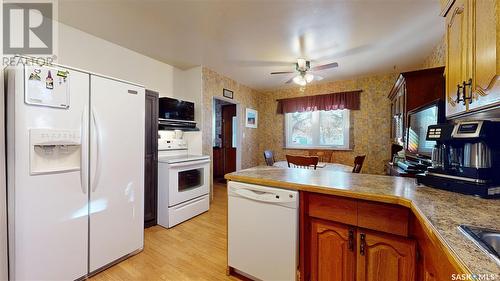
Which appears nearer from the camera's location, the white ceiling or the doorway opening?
the white ceiling

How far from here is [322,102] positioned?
461 centimetres

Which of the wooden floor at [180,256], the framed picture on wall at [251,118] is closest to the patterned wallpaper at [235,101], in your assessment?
the framed picture on wall at [251,118]

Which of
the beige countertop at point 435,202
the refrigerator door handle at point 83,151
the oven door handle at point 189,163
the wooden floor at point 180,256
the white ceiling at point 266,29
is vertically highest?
the white ceiling at point 266,29

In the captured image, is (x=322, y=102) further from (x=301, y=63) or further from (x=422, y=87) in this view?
(x=422, y=87)

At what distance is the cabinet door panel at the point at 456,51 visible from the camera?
1107 millimetres

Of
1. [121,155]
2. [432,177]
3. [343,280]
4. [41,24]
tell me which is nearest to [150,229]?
[121,155]

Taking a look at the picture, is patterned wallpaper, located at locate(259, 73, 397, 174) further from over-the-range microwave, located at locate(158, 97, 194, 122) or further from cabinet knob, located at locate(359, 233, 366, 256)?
cabinet knob, located at locate(359, 233, 366, 256)

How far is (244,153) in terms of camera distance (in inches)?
195

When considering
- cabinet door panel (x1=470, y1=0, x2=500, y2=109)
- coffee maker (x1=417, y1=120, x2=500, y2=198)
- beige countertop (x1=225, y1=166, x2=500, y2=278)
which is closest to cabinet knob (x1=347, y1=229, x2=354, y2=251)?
beige countertop (x1=225, y1=166, x2=500, y2=278)

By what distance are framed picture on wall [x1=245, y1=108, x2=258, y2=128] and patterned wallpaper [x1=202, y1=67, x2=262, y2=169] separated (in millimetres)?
100

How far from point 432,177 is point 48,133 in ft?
8.42

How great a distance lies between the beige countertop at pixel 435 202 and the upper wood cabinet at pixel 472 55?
18.0 inches

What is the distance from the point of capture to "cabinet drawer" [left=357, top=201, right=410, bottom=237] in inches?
43.8

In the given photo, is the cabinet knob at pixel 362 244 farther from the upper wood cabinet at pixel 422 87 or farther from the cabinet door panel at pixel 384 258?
the upper wood cabinet at pixel 422 87
